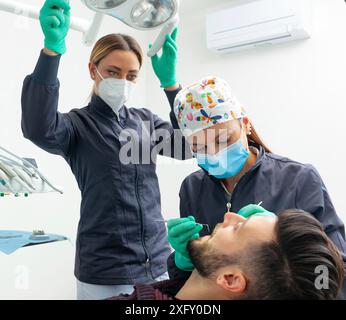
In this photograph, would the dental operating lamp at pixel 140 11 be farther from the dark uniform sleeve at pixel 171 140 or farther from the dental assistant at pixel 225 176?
the dark uniform sleeve at pixel 171 140

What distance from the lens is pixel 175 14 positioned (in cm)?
89

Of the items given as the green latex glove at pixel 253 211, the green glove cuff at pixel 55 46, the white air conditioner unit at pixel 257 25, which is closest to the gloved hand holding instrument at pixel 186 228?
the green latex glove at pixel 253 211

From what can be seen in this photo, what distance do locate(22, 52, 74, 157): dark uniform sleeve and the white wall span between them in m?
1.17

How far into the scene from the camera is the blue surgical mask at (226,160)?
4.18 ft

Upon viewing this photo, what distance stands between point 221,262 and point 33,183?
0.59 metres

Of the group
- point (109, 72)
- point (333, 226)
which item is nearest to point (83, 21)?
point (109, 72)

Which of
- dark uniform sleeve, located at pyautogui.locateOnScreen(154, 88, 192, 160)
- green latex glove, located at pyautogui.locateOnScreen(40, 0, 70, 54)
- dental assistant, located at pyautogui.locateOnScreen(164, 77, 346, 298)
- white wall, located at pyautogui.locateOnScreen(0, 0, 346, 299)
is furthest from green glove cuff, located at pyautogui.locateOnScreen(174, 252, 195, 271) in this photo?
white wall, located at pyautogui.locateOnScreen(0, 0, 346, 299)

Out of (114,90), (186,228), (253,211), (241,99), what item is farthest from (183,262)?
(241,99)

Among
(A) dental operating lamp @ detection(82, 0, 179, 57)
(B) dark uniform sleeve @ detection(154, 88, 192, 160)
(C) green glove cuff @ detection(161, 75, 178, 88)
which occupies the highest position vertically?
(A) dental operating lamp @ detection(82, 0, 179, 57)

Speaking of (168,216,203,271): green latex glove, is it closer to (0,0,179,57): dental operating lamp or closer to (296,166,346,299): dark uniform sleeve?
(296,166,346,299): dark uniform sleeve

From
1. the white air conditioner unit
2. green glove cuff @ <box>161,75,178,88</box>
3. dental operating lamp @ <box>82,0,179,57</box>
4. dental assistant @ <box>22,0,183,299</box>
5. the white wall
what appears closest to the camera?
dental operating lamp @ <box>82,0,179,57</box>

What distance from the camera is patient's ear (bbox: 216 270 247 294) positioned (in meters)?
0.98

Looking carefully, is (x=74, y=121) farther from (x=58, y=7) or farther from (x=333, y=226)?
(x=333, y=226)

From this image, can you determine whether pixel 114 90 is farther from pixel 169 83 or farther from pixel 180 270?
pixel 180 270
